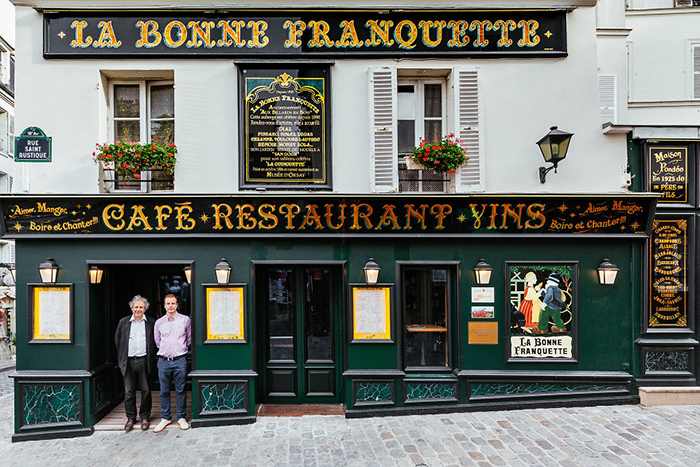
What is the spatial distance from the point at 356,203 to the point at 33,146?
508 cm

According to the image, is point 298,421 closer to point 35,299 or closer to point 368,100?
point 35,299

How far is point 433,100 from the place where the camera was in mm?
6309

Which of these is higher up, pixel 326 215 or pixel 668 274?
pixel 326 215

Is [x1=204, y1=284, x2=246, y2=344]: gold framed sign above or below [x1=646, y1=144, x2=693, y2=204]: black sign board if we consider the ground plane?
below

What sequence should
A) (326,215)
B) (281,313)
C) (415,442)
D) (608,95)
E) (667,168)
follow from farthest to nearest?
(608,95), (281,313), (667,168), (326,215), (415,442)

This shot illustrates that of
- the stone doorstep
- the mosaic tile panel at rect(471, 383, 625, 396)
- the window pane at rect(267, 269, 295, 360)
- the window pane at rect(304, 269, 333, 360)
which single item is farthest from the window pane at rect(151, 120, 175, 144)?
the stone doorstep

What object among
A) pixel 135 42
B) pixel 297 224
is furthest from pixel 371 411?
pixel 135 42

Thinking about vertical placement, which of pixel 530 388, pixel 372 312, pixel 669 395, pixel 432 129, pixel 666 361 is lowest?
pixel 669 395

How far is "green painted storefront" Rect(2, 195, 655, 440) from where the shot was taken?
5562 millimetres

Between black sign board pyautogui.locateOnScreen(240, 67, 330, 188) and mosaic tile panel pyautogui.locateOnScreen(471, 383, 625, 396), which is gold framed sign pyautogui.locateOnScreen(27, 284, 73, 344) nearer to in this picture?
black sign board pyautogui.locateOnScreen(240, 67, 330, 188)

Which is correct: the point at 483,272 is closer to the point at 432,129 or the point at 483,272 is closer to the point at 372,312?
the point at 372,312

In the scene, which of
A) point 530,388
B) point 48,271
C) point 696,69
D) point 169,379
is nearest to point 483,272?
point 530,388

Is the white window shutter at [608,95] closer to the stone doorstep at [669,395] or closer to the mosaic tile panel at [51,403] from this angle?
the stone doorstep at [669,395]

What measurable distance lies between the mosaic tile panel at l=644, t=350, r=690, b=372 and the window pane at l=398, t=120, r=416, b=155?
5238 mm
